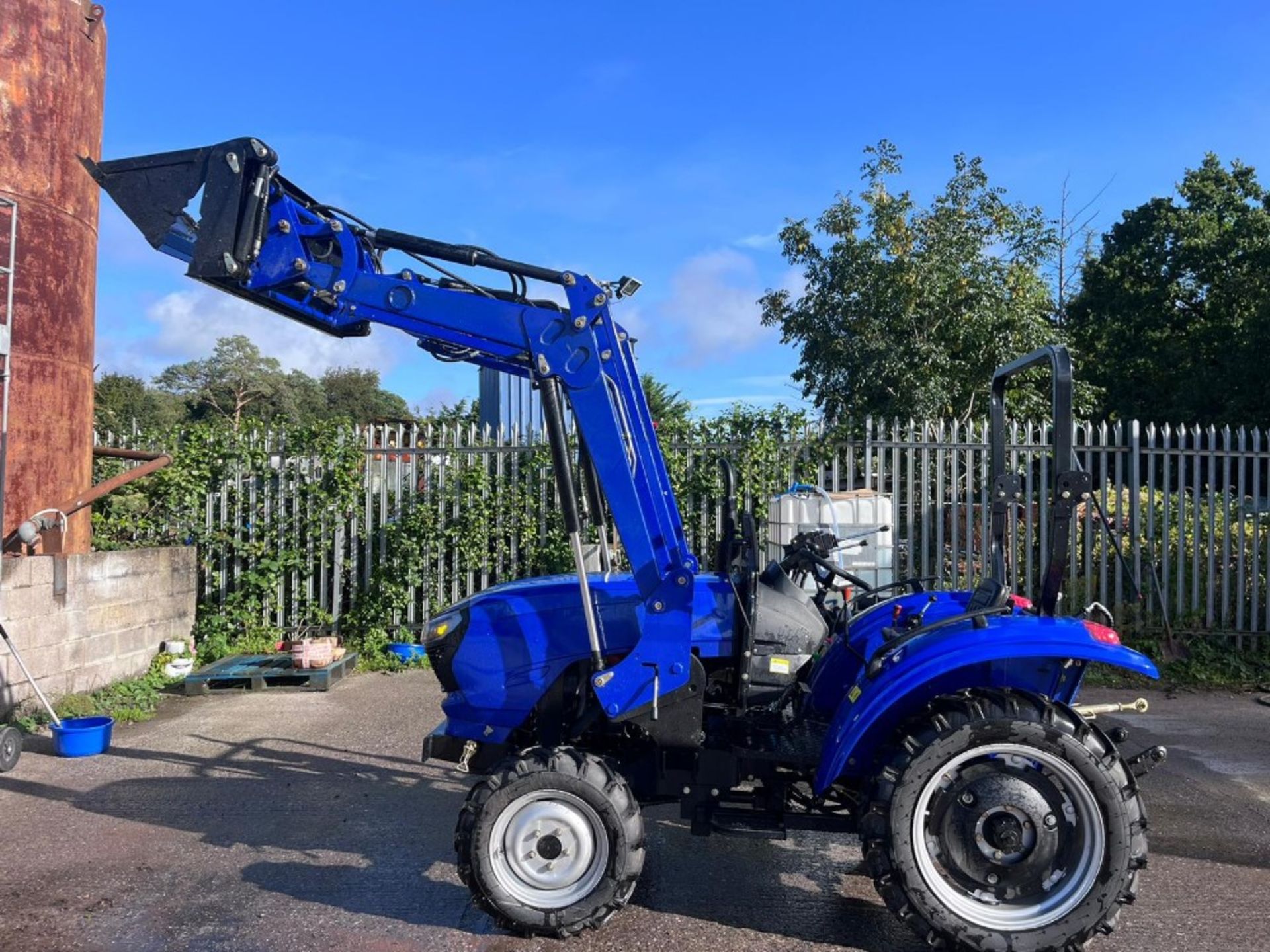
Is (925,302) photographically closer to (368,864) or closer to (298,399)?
(368,864)

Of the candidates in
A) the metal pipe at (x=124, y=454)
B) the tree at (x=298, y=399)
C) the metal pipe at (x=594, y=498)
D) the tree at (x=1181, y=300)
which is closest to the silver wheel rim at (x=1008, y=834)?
the metal pipe at (x=594, y=498)

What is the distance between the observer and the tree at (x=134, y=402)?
40.0m

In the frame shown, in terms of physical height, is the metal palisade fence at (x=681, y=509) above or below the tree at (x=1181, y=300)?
below

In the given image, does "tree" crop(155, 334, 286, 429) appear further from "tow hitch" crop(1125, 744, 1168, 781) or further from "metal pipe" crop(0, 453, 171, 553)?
"tow hitch" crop(1125, 744, 1168, 781)

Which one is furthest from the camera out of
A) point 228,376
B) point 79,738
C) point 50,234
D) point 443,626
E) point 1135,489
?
point 228,376

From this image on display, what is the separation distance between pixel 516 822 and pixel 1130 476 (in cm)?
759

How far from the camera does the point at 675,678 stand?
375 cm

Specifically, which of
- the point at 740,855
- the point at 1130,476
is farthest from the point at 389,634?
the point at 1130,476

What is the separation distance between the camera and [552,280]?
3.85 m

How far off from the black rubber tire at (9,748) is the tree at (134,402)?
33.3 meters

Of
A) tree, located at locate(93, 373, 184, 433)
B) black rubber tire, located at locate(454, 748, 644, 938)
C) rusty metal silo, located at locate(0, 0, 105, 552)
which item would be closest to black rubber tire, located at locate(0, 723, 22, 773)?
rusty metal silo, located at locate(0, 0, 105, 552)

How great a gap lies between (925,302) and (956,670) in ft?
30.9

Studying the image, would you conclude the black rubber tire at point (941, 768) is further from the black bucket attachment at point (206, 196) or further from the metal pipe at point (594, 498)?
the black bucket attachment at point (206, 196)

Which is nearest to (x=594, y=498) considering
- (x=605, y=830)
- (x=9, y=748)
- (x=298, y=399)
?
(x=605, y=830)
